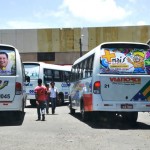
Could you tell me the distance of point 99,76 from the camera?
14.9 m

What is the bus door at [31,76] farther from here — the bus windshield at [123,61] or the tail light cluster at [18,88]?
the bus windshield at [123,61]

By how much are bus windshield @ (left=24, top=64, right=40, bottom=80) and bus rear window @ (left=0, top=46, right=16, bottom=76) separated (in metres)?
13.4

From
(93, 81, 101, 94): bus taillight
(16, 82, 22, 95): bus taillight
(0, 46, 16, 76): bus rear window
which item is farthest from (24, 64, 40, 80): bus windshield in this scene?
(93, 81, 101, 94): bus taillight

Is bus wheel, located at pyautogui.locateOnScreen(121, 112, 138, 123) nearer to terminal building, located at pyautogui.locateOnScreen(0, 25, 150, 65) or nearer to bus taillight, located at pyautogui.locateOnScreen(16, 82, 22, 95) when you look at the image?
bus taillight, located at pyautogui.locateOnScreen(16, 82, 22, 95)

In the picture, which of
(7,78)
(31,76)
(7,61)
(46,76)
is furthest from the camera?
(46,76)

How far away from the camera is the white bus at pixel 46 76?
29156mm

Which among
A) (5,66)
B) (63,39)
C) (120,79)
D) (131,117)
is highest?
(63,39)

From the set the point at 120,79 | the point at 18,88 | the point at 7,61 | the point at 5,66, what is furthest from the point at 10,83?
the point at 120,79

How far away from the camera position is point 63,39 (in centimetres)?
6488

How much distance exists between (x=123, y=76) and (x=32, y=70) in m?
15.2

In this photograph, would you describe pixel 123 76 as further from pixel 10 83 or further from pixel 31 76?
pixel 31 76

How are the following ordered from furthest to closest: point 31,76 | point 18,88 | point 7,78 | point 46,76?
point 46,76 → point 31,76 → point 18,88 → point 7,78

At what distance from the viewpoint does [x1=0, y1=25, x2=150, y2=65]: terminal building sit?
211 ft

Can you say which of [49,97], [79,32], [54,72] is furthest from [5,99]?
[79,32]
